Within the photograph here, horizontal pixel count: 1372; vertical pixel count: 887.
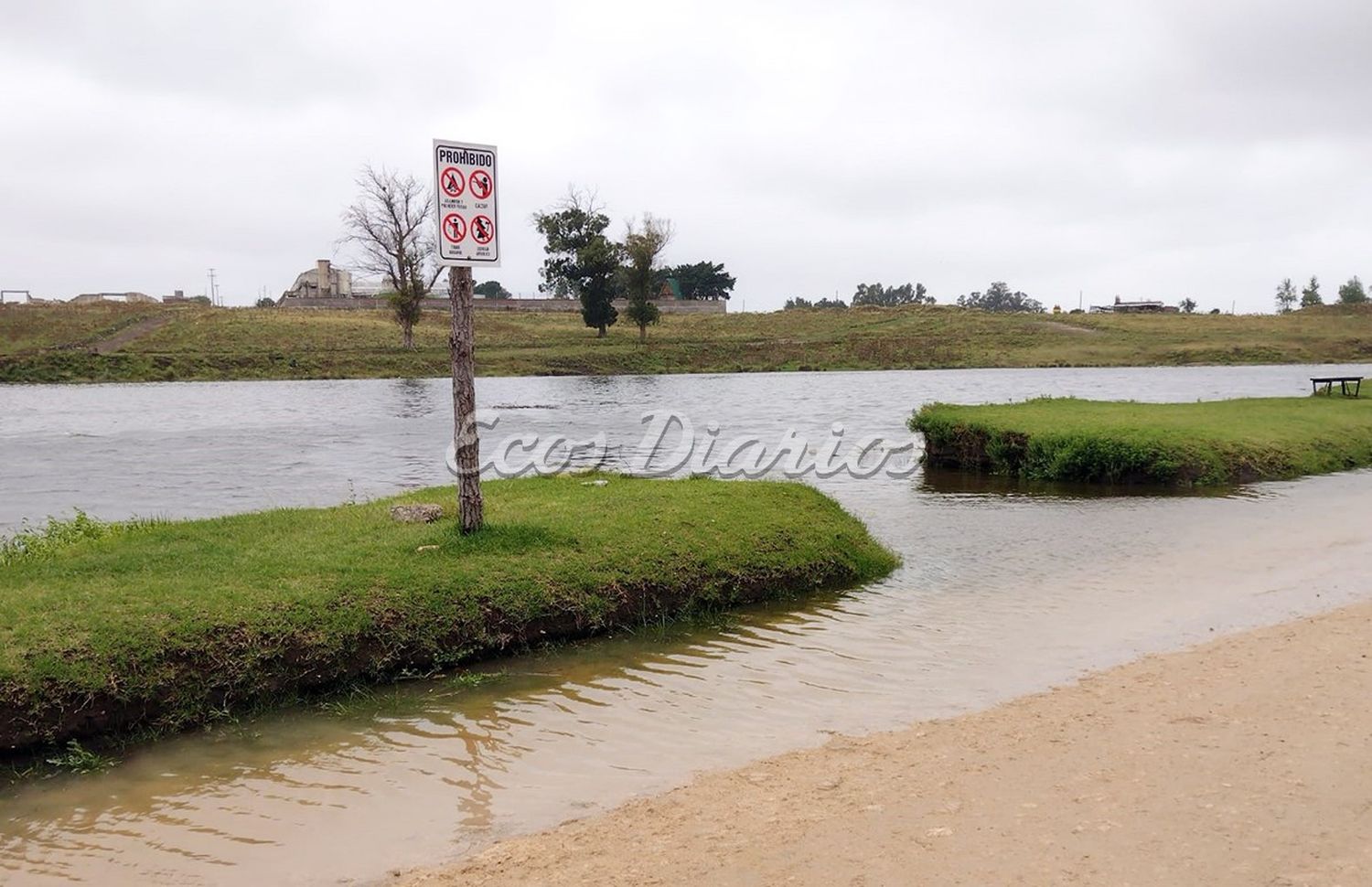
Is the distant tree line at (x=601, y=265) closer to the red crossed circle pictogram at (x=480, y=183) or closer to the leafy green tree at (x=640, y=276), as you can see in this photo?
the leafy green tree at (x=640, y=276)

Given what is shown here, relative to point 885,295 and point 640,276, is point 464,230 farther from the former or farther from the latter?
point 885,295

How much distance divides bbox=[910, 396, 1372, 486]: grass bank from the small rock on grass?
40.9 feet

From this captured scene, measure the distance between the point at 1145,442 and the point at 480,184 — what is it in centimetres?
1428

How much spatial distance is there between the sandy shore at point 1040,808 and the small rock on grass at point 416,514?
5.94 m

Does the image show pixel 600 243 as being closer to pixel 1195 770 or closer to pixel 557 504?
pixel 557 504

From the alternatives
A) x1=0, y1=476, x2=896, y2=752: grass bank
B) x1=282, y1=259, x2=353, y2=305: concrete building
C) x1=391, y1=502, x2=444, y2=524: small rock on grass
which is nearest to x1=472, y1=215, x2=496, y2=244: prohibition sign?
x1=0, y1=476, x2=896, y2=752: grass bank

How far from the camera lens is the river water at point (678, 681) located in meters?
Answer: 5.81

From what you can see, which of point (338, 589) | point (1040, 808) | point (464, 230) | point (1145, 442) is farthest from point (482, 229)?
point (1145, 442)

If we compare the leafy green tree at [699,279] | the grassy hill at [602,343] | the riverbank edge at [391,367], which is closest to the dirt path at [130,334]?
the grassy hill at [602,343]

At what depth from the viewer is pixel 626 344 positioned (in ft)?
283

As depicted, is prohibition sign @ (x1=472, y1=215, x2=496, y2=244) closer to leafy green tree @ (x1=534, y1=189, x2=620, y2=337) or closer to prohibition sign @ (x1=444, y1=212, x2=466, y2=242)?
prohibition sign @ (x1=444, y1=212, x2=466, y2=242)

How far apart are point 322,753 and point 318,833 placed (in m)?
1.19

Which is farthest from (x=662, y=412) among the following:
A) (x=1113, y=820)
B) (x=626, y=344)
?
(x=626, y=344)

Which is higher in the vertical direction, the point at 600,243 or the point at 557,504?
the point at 600,243
